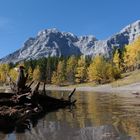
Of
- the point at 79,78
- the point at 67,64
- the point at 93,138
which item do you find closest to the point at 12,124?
the point at 93,138

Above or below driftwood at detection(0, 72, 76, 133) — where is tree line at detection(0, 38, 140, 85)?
above

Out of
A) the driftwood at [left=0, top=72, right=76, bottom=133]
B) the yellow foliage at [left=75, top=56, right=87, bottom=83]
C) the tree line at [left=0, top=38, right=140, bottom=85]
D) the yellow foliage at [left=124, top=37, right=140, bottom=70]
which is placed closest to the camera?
the driftwood at [left=0, top=72, right=76, bottom=133]

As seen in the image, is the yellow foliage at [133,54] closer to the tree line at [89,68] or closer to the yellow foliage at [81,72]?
the tree line at [89,68]

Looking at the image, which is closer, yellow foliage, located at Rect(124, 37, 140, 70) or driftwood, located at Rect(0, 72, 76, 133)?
driftwood, located at Rect(0, 72, 76, 133)

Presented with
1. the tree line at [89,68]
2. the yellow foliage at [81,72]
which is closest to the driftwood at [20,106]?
the tree line at [89,68]

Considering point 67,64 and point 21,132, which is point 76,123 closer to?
point 21,132

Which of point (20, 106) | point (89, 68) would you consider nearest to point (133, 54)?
point (89, 68)

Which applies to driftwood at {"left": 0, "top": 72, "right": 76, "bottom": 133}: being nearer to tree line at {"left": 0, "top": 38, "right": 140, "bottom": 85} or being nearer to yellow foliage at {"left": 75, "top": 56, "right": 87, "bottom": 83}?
tree line at {"left": 0, "top": 38, "right": 140, "bottom": 85}

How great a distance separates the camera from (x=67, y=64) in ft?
598

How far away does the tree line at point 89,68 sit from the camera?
141375 mm

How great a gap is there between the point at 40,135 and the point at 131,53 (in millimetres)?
124369

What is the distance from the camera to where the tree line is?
464 feet

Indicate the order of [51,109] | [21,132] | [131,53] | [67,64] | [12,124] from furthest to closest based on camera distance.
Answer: [67,64], [131,53], [51,109], [12,124], [21,132]

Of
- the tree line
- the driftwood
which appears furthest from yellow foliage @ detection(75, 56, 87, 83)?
the driftwood
